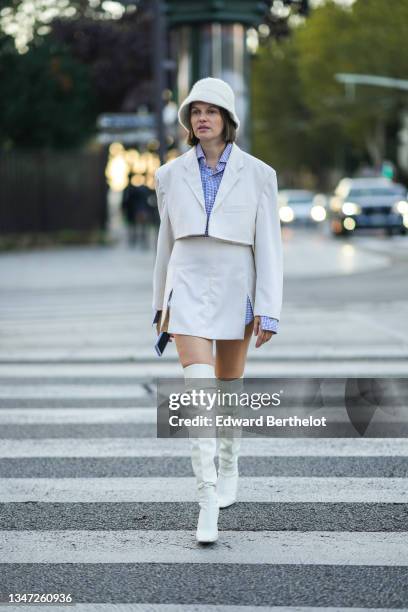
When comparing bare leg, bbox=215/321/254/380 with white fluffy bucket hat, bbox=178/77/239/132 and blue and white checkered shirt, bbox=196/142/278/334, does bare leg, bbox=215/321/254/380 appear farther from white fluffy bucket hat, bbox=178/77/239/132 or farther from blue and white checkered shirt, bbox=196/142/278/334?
white fluffy bucket hat, bbox=178/77/239/132

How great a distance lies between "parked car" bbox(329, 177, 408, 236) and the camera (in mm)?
36250

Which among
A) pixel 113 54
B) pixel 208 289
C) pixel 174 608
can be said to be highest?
pixel 113 54

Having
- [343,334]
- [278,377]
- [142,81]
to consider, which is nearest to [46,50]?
[142,81]

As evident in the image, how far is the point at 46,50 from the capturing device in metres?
34.7

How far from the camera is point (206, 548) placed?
4.96m

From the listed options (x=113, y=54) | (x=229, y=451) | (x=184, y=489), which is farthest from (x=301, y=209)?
(x=229, y=451)

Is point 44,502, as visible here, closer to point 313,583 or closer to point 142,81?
point 313,583

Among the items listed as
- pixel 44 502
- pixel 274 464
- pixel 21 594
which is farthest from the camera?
pixel 274 464

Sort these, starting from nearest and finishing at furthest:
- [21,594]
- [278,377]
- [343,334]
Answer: [21,594] < [278,377] < [343,334]

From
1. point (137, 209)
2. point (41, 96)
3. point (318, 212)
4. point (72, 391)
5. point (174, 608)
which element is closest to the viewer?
point (174, 608)

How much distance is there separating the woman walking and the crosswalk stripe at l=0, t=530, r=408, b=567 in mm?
175

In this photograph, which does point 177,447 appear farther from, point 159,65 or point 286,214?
point 286,214

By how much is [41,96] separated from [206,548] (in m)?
30.3

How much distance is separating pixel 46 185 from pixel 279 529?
27.5 m
